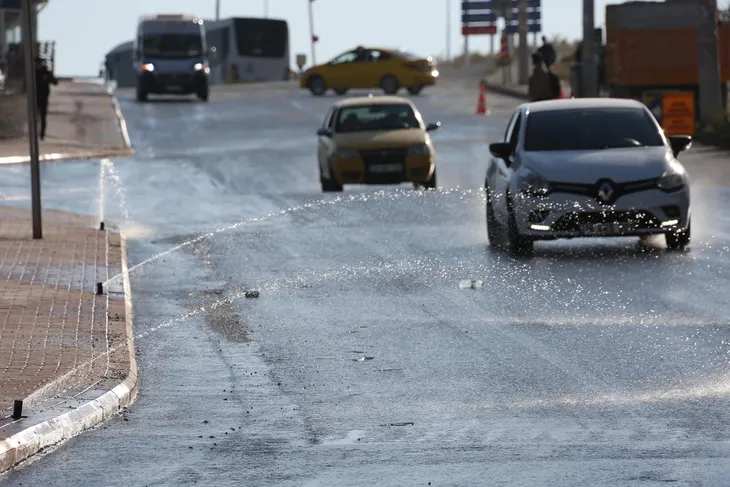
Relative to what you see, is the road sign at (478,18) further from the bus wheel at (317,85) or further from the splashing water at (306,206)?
the splashing water at (306,206)

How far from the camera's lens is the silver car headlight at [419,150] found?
2944 cm

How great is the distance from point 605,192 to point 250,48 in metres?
70.7

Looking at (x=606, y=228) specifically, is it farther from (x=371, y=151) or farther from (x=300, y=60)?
(x=300, y=60)

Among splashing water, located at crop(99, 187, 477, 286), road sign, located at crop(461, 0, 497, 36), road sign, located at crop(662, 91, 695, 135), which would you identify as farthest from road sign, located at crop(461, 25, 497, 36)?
splashing water, located at crop(99, 187, 477, 286)

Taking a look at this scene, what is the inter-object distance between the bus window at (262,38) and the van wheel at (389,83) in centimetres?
2205

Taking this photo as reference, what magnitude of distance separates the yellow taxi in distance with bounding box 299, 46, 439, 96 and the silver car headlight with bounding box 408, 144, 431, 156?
33882 millimetres

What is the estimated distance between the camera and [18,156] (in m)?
38.1

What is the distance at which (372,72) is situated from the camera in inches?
2507

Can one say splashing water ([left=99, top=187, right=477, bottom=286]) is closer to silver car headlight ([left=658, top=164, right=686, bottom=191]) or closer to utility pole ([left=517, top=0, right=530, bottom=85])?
silver car headlight ([left=658, top=164, right=686, bottom=191])

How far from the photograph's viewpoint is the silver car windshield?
64.7 feet

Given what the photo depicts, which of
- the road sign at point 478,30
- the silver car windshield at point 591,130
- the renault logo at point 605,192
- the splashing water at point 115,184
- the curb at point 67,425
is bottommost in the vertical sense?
the splashing water at point 115,184

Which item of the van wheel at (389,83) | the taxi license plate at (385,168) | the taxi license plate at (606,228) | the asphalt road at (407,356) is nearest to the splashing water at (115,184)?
the asphalt road at (407,356)

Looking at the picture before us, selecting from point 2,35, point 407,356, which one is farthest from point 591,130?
point 2,35

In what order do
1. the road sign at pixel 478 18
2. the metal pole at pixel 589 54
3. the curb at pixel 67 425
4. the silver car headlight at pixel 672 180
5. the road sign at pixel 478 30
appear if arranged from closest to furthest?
the curb at pixel 67 425
the silver car headlight at pixel 672 180
the metal pole at pixel 589 54
the road sign at pixel 478 18
the road sign at pixel 478 30
